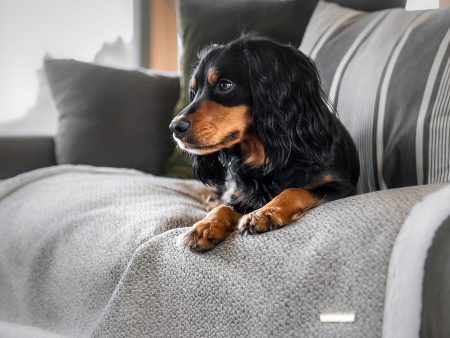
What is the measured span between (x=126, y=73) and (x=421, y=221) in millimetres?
1498

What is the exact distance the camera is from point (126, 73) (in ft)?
6.60

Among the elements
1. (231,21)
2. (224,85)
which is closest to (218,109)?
(224,85)

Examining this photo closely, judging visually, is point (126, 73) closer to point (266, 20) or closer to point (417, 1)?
point (266, 20)

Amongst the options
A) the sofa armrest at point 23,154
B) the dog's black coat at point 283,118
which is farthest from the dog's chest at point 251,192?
the sofa armrest at point 23,154

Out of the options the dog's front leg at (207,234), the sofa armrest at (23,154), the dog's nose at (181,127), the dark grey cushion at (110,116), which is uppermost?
the dog's nose at (181,127)

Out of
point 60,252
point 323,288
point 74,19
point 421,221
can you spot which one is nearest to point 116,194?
point 60,252

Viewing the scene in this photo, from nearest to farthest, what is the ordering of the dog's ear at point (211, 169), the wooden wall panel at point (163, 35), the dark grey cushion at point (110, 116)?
the dog's ear at point (211, 169) → the dark grey cushion at point (110, 116) → the wooden wall panel at point (163, 35)

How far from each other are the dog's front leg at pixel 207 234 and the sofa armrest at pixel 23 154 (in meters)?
1.04

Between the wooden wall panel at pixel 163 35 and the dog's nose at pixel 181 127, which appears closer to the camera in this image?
the dog's nose at pixel 181 127

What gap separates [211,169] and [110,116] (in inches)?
25.6

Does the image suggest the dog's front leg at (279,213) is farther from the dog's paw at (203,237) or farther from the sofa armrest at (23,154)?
the sofa armrest at (23,154)

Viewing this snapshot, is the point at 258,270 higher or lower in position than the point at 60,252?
higher

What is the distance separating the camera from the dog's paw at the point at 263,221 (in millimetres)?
954

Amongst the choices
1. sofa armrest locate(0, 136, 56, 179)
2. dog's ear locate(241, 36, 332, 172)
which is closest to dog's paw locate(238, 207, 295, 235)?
dog's ear locate(241, 36, 332, 172)
